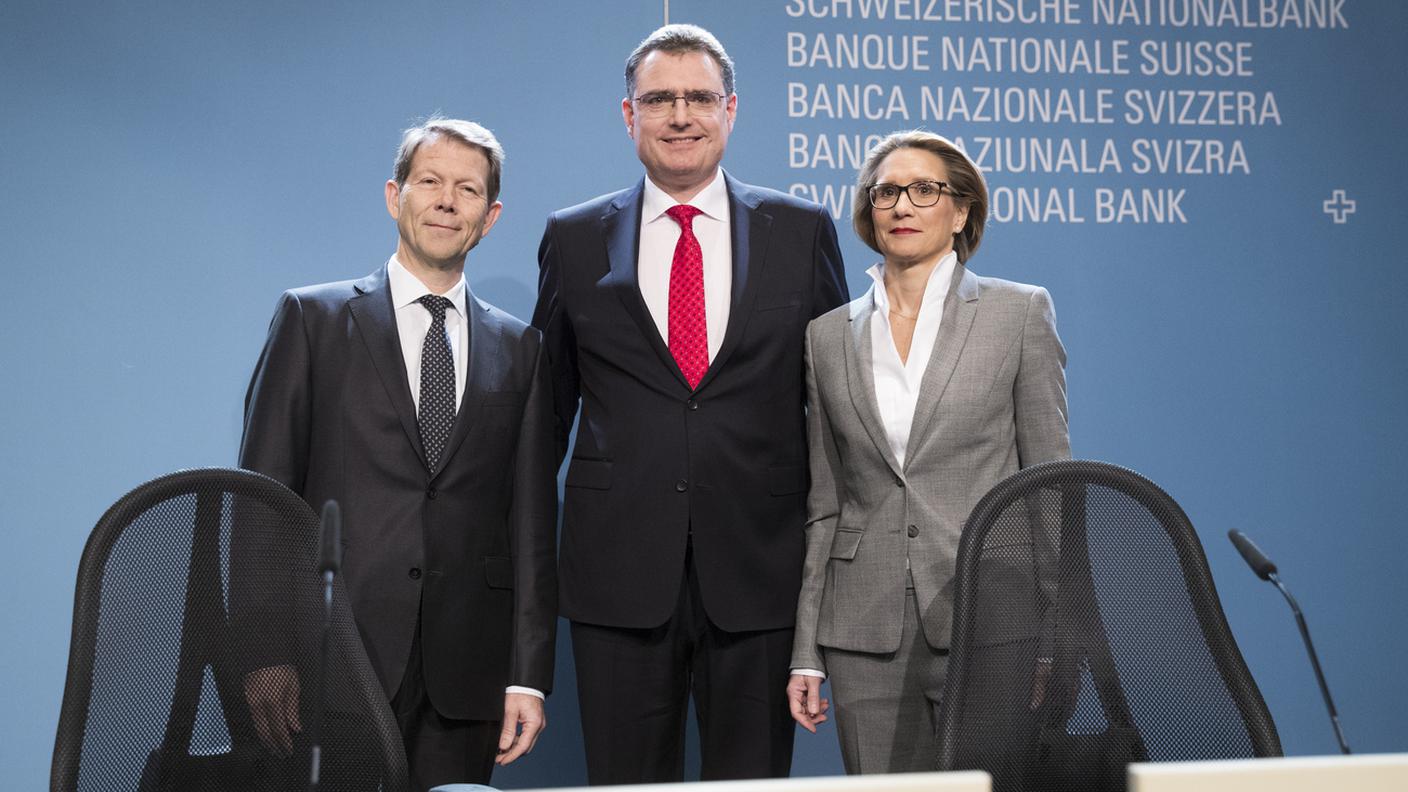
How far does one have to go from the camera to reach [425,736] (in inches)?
90.8

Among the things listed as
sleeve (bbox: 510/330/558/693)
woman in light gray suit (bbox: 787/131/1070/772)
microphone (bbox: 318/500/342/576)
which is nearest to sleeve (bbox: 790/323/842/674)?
woman in light gray suit (bbox: 787/131/1070/772)

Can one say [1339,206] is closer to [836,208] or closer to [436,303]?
[836,208]

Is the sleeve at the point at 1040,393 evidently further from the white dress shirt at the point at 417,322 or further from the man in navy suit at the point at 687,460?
the white dress shirt at the point at 417,322

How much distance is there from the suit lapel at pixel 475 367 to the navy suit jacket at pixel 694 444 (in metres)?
0.14

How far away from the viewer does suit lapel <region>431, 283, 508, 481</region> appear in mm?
2371

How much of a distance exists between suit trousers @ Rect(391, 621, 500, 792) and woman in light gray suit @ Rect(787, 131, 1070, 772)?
0.61m

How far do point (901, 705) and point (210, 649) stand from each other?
1155 millimetres

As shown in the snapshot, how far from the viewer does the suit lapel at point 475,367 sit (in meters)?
2.37

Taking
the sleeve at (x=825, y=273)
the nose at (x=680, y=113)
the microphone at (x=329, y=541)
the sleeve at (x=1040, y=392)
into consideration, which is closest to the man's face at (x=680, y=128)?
the nose at (x=680, y=113)

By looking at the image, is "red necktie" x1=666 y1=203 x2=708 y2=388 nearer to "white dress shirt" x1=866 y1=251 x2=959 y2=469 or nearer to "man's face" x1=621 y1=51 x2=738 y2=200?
"man's face" x1=621 y1=51 x2=738 y2=200

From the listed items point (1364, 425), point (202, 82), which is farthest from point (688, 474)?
point (1364, 425)

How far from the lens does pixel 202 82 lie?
10.3ft

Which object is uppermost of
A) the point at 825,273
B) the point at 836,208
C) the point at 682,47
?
the point at 682,47

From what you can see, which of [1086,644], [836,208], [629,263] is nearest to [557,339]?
[629,263]
